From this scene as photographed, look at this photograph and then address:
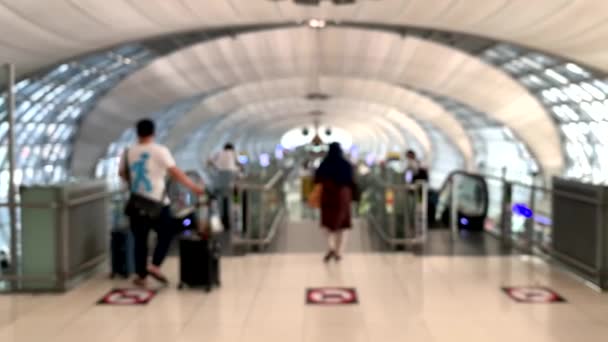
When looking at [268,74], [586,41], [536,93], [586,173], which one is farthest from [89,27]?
[586,173]

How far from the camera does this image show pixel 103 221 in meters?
8.39

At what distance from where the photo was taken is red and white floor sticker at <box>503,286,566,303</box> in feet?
22.2

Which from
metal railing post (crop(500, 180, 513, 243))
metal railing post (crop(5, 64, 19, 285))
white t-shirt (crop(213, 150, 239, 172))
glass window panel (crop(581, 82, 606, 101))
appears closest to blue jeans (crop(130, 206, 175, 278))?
metal railing post (crop(5, 64, 19, 285))

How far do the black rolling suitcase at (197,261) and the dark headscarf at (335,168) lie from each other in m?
2.38

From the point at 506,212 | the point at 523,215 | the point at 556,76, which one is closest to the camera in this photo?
the point at 523,215

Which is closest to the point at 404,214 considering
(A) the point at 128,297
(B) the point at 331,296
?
(B) the point at 331,296

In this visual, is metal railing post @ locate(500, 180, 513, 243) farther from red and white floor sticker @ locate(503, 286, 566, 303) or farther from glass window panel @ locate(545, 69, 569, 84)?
glass window panel @ locate(545, 69, 569, 84)

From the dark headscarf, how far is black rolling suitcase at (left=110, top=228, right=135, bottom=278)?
2.60m

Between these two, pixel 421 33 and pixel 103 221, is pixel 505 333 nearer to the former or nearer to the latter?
pixel 103 221

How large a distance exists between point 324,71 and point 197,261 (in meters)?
31.7

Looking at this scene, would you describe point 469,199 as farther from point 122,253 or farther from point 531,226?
point 122,253

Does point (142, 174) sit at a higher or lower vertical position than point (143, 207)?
higher

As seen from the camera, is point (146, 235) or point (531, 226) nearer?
point (146, 235)

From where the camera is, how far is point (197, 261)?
7234 mm
